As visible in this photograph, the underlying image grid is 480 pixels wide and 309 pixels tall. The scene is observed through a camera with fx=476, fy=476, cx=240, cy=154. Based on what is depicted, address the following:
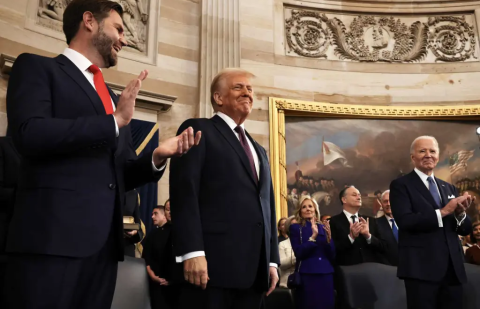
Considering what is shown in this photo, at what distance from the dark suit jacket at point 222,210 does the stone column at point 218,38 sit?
5.94 metres

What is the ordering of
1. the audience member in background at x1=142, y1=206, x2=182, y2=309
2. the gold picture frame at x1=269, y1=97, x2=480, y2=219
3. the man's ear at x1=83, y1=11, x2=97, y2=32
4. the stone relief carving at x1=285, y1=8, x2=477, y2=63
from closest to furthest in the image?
the man's ear at x1=83, y1=11, x2=97, y2=32 → the audience member in background at x1=142, y1=206, x2=182, y2=309 → the gold picture frame at x1=269, y1=97, x2=480, y2=219 → the stone relief carving at x1=285, y1=8, x2=477, y2=63

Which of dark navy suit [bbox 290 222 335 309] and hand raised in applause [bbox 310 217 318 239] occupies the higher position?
hand raised in applause [bbox 310 217 318 239]

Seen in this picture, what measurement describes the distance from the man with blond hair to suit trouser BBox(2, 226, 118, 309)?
620 mm

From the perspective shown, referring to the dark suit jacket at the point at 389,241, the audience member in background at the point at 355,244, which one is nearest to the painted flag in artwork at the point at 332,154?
the dark suit jacket at the point at 389,241

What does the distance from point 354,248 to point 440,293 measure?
53.5 inches

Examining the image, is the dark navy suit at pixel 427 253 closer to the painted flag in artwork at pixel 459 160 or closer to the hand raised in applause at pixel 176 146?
the hand raised in applause at pixel 176 146

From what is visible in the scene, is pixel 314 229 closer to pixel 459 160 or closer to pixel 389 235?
pixel 389 235

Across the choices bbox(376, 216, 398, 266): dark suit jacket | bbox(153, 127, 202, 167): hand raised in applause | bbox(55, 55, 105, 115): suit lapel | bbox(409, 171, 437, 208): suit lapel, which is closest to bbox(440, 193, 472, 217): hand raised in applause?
bbox(409, 171, 437, 208): suit lapel

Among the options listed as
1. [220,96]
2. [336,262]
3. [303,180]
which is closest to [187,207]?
[220,96]

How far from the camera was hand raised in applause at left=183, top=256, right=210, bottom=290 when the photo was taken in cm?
227

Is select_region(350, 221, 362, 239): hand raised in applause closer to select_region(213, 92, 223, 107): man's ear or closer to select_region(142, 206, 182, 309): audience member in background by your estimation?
select_region(142, 206, 182, 309): audience member in background

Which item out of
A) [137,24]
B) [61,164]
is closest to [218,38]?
[137,24]

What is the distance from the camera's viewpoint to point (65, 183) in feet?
5.80

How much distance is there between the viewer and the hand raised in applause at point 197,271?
227 cm
